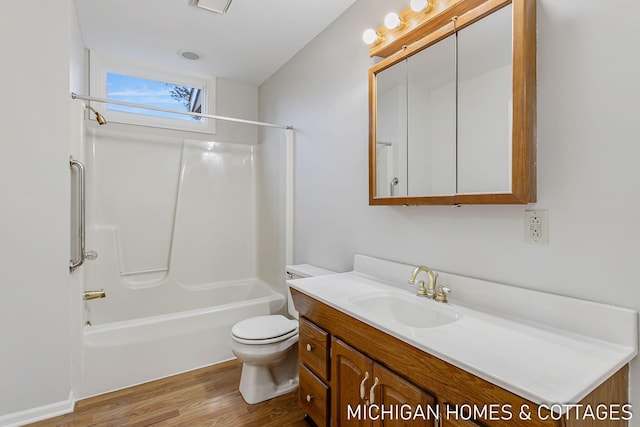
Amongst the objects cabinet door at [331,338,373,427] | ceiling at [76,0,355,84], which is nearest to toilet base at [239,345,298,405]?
cabinet door at [331,338,373,427]

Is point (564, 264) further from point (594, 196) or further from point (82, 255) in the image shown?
point (82, 255)

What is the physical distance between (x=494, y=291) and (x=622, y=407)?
0.47m

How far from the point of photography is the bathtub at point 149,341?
2.09m

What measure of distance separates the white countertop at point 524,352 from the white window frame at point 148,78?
2.68 metres

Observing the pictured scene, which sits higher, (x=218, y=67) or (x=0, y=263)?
(x=218, y=67)

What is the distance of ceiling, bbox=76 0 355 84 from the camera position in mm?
2098

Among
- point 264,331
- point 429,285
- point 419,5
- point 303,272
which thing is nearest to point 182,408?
point 264,331

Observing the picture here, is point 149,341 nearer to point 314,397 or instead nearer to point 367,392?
point 314,397

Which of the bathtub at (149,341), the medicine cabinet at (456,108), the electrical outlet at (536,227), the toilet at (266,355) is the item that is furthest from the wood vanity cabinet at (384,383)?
the bathtub at (149,341)

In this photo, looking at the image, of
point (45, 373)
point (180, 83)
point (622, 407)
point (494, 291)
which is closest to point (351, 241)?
point (494, 291)

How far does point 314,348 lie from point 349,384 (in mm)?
292

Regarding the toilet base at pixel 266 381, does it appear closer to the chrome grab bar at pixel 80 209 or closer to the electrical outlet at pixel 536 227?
the chrome grab bar at pixel 80 209

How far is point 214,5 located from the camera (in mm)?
2049

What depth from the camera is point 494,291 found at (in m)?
1.28
